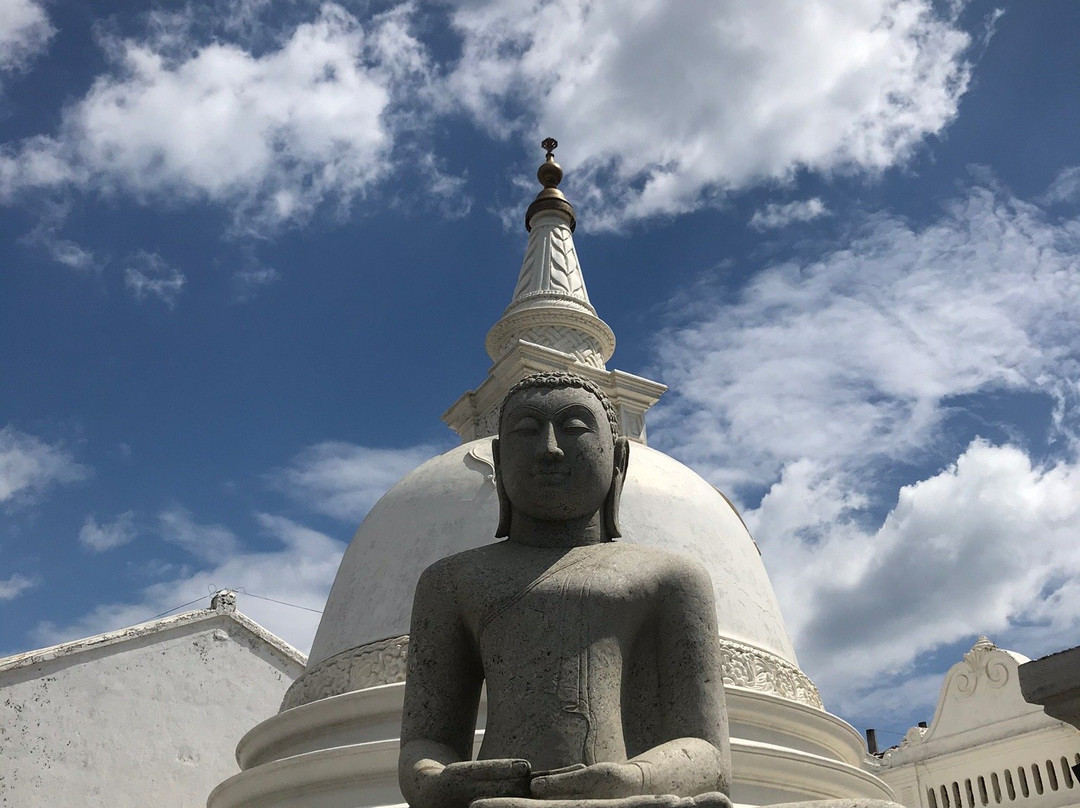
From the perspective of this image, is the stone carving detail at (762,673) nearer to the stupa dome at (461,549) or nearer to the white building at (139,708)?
the stupa dome at (461,549)

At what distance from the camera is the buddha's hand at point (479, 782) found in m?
3.68

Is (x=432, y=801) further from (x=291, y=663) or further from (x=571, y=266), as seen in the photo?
(x=291, y=663)

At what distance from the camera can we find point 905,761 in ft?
49.1

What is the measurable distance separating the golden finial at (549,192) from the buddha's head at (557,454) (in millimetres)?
13632

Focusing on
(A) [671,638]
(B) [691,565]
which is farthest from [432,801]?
(B) [691,565]

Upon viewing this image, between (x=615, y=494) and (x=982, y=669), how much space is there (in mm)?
11881

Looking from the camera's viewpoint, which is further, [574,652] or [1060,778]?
[1060,778]

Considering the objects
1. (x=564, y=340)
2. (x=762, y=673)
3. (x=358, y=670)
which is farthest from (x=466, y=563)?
(x=564, y=340)

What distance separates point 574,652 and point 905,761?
41.6ft

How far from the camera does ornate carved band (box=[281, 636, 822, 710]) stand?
10555 millimetres

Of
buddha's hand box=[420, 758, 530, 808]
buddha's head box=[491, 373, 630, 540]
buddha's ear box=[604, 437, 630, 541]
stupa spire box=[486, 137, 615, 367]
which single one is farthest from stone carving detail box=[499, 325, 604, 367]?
buddha's hand box=[420, 758, 530, 808]

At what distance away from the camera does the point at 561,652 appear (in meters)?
4.14

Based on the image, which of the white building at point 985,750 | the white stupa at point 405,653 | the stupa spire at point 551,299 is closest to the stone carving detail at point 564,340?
the stupa spire at point 551,299

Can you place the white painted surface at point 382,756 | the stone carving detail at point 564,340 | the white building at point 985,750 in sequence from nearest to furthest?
1. the white painted surface at point 382,756
2. the white building at point 985,750
3. the stone carving detail at point 564,340
